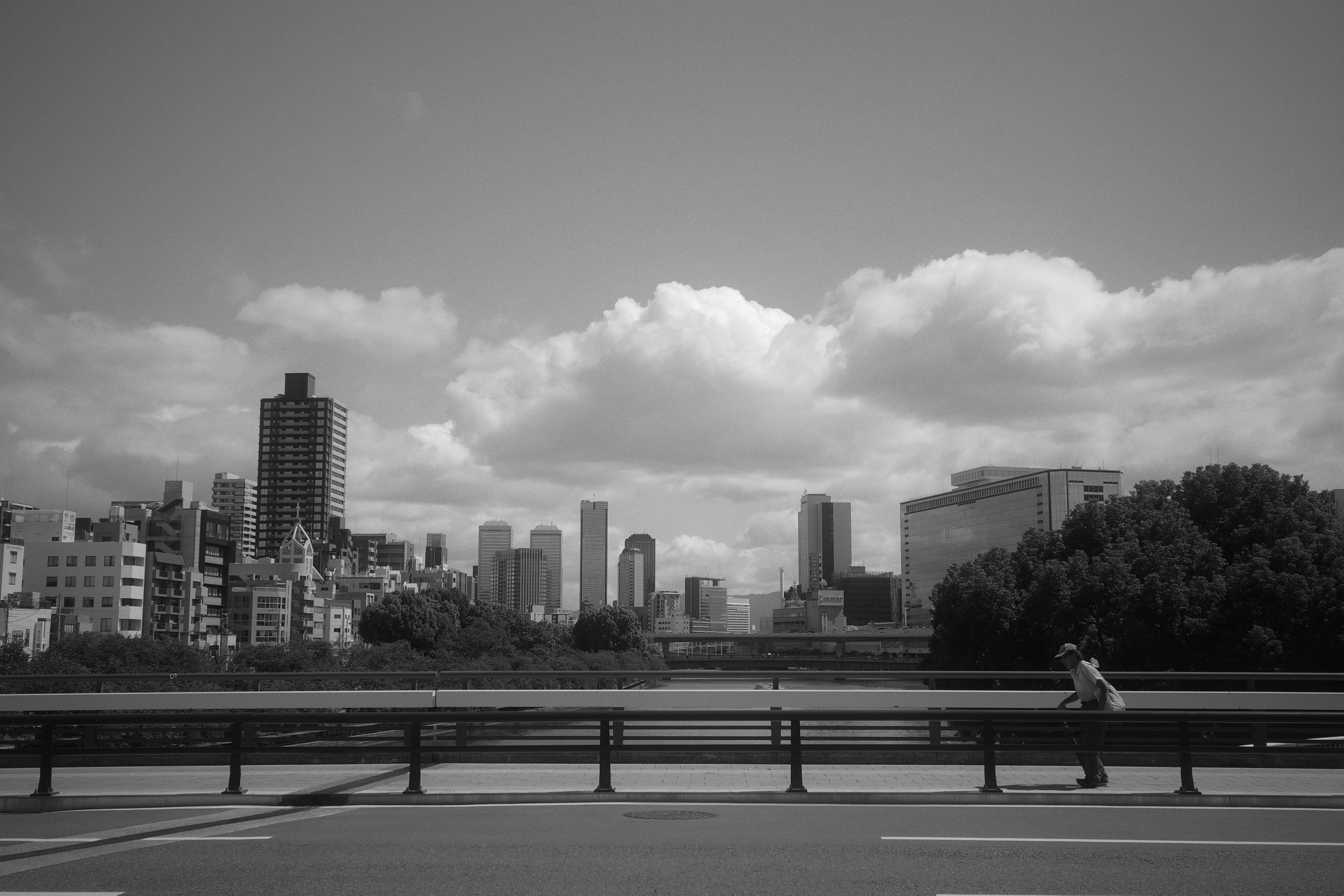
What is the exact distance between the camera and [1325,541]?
44.4 meters

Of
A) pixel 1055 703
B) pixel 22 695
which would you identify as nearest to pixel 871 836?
pixel 1055 703

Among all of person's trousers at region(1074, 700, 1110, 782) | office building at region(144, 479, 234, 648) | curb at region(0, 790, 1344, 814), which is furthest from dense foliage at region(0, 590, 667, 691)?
office building at region(144, 479, 234, 648)

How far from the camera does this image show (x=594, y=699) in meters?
19.6

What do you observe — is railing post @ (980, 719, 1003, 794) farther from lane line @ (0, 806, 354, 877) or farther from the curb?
lane line @ (0, 806, 354, 877)

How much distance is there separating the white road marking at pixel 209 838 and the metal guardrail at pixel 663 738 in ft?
7.87

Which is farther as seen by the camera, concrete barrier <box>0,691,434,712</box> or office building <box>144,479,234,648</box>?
office building <box>144,479,234,648</box>

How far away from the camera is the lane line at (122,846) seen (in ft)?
33.5

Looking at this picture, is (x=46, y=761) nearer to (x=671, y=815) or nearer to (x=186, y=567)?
(x=671, y=815)

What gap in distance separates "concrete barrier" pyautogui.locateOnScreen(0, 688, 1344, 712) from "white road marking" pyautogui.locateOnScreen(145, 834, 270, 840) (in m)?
6.43

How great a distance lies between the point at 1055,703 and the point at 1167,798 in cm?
577

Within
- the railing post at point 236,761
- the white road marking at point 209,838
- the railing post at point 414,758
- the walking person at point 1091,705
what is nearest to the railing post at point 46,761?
the railing post at point 236,761

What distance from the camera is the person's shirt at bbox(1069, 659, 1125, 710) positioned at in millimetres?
15047

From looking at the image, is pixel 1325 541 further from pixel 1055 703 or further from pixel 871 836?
pixel 871 836

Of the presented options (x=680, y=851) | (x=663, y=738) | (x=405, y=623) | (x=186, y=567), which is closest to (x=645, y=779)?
(x=663, y=738)
